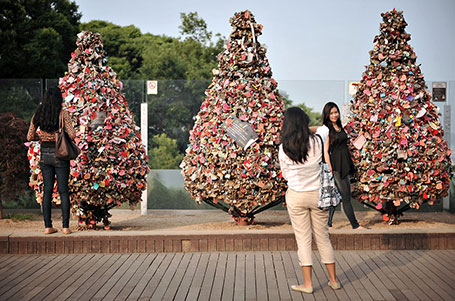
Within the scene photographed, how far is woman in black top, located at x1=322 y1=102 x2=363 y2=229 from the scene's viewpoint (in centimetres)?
788

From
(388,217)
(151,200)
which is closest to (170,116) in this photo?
(151,200)

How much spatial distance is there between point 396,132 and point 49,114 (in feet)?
16.7

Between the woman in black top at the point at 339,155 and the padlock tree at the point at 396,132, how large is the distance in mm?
503

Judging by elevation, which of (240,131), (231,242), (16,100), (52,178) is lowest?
(231,242)

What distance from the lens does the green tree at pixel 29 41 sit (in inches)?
930

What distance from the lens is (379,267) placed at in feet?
20.3

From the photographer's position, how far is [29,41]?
997 inches

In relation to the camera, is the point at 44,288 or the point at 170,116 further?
the point at 170,116

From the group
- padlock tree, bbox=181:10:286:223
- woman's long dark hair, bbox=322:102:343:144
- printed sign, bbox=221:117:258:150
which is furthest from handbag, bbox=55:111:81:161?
woman's long dark hair, bbox=322:102:343:144

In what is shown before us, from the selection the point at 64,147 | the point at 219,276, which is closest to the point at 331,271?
the point at 219,276

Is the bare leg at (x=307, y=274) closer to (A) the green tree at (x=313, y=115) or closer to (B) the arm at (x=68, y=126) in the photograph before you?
(B) the arm at (x=68, y=126)

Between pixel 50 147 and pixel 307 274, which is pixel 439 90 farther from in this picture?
pixel 50 147

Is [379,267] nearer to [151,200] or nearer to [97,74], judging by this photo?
[97,74]

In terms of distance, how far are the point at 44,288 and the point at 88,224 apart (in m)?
2.94
